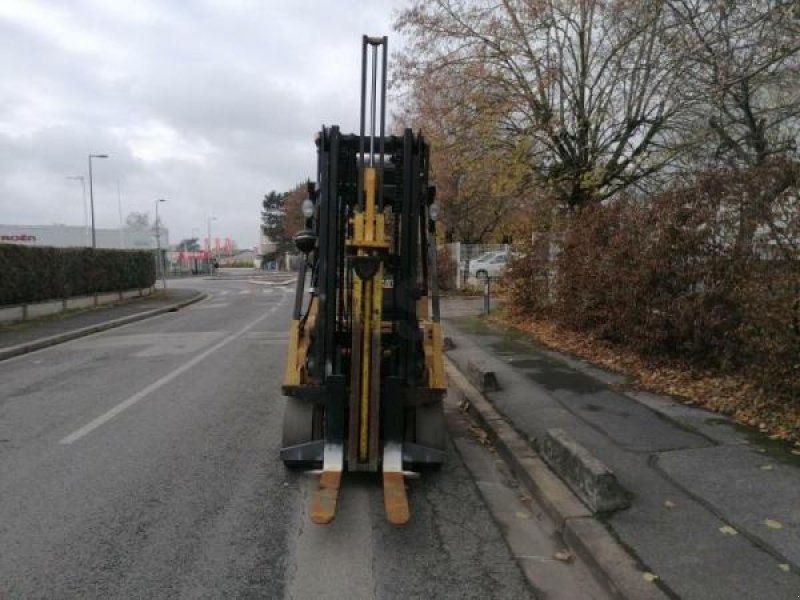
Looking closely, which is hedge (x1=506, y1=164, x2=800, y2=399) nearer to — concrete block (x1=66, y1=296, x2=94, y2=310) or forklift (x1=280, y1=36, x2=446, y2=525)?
forklift (x1=280, y1=36, x2=446, y2=525)

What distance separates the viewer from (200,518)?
4.51 metres

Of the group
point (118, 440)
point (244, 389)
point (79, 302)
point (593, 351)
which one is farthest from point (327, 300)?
point (79, 302)

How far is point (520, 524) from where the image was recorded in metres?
4.52

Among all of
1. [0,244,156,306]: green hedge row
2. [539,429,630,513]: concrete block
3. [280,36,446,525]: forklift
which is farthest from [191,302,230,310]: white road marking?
[539,429,630,513]: concrete block

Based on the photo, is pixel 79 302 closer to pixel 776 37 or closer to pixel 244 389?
pixel 244 389

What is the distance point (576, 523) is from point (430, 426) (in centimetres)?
161

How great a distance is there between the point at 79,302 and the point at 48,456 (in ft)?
58.6

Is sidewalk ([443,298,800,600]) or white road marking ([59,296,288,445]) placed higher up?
sidewalk ([443,298,800,600])

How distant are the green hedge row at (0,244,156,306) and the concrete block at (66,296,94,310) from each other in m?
0.19

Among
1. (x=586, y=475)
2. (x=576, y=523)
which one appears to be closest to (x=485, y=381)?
(x=586, y=475)

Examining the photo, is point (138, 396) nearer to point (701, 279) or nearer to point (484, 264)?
point (701, 279)

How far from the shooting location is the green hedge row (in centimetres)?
1742

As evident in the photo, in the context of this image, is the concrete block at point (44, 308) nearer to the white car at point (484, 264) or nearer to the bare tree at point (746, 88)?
the white car at point (484, 264)

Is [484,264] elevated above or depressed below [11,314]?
above
